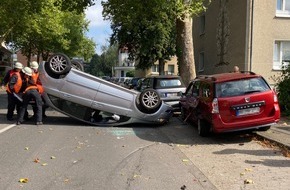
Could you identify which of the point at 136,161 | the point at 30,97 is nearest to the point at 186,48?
the point at 30,97

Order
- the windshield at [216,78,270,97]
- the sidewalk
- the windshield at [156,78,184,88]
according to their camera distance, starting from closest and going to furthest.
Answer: the sidewalk < the windshield at [216,78,270,97] < the windshield at [156,78,184,88]

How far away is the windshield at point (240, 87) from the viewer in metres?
9.70

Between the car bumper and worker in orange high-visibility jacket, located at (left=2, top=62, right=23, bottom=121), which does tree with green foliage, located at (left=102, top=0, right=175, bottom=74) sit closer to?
worker in orange high-visibility jacket, located at (left=2, top=62, right=23, bottom=121)

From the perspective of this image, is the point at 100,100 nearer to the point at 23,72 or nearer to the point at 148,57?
the point at 23,72

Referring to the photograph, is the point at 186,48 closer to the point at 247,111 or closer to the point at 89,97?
the point at 89,97

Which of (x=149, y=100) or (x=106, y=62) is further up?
(x=106, y=62)

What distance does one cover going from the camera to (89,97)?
40.2 ft

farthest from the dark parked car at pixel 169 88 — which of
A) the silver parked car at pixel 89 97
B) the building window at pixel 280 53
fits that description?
the building window at pixel 280 53

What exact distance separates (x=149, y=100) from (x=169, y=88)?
11.4ft

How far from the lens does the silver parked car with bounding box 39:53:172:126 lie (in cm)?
1223

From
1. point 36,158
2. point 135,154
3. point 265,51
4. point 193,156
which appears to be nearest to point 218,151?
point 193,156

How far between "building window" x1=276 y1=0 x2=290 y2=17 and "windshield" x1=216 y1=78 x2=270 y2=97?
14767 mm

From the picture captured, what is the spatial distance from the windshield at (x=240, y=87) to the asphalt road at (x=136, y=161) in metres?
1.15

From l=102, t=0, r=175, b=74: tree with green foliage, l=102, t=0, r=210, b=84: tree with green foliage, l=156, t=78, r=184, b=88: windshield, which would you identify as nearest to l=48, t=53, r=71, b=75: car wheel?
l=156, t=78, r=184, b=88: windshield
